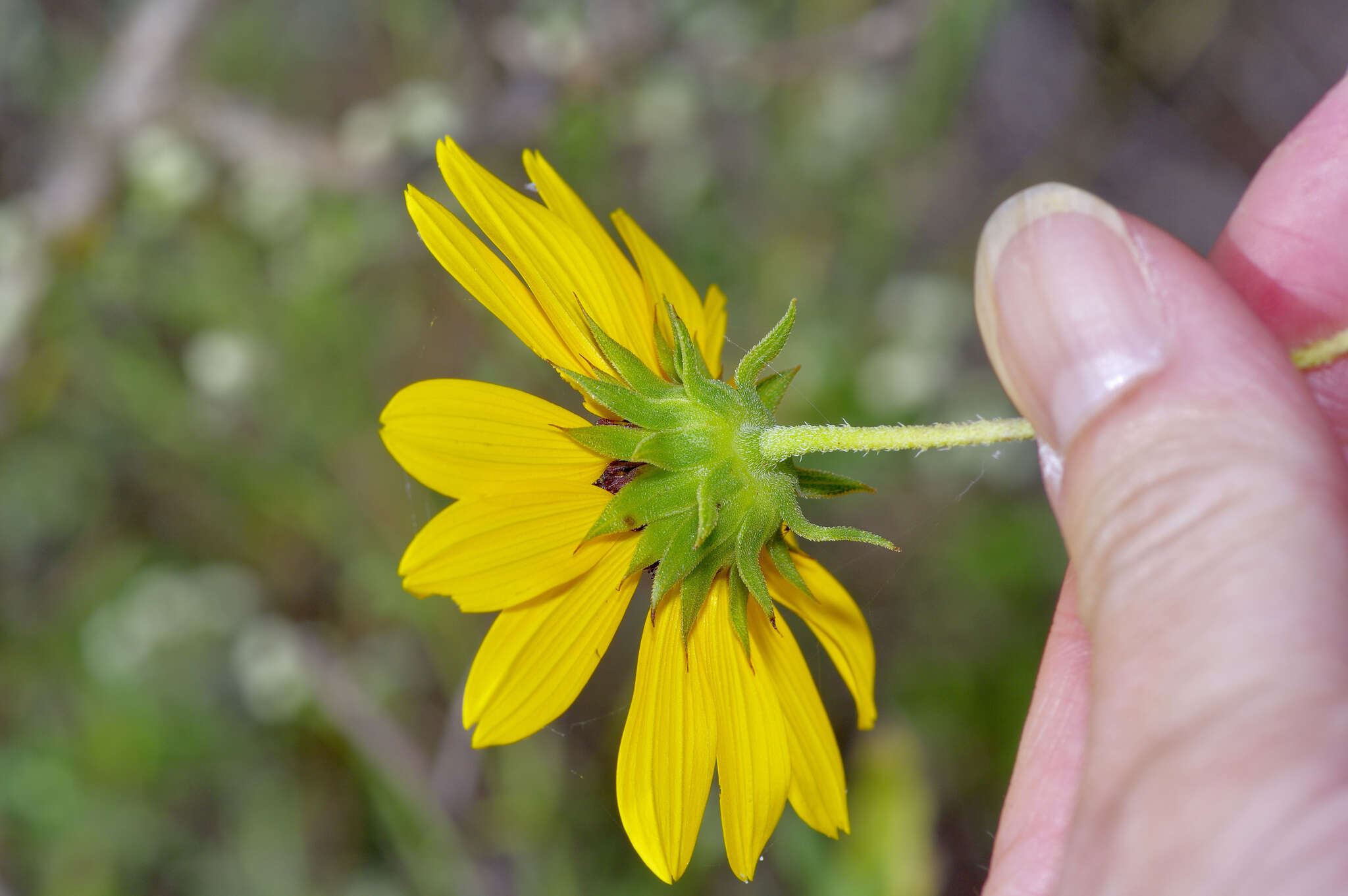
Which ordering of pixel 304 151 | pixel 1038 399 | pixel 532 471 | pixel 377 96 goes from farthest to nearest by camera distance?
1. pixel 377 96
2. pixel 304 151
3. pixel 532 471
4. pixel 1038 399

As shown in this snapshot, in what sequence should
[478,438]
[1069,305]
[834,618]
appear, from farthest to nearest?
1. [834,618]
2. [478,438]
3. [1069,305]

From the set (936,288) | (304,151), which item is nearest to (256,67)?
(304,151)

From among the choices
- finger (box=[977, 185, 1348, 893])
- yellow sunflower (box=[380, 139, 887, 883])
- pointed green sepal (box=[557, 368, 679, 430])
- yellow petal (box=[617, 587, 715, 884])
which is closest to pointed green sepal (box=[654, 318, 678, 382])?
yellow sunflower (box=[380, 139, 887, 883])

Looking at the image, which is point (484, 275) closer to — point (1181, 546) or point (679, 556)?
point (679, 556)

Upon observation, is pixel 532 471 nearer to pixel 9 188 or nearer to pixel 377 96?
pixel 377 96

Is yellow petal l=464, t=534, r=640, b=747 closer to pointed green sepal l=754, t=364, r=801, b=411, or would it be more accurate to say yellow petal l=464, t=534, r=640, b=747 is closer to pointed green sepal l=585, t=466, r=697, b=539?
pointed green sepal l=585, t=466, r=697, b=539

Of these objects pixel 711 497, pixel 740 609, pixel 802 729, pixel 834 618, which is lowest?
pixel 802 729

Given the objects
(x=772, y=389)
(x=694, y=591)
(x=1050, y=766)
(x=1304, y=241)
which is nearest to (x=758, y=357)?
(x=772, y=389)
